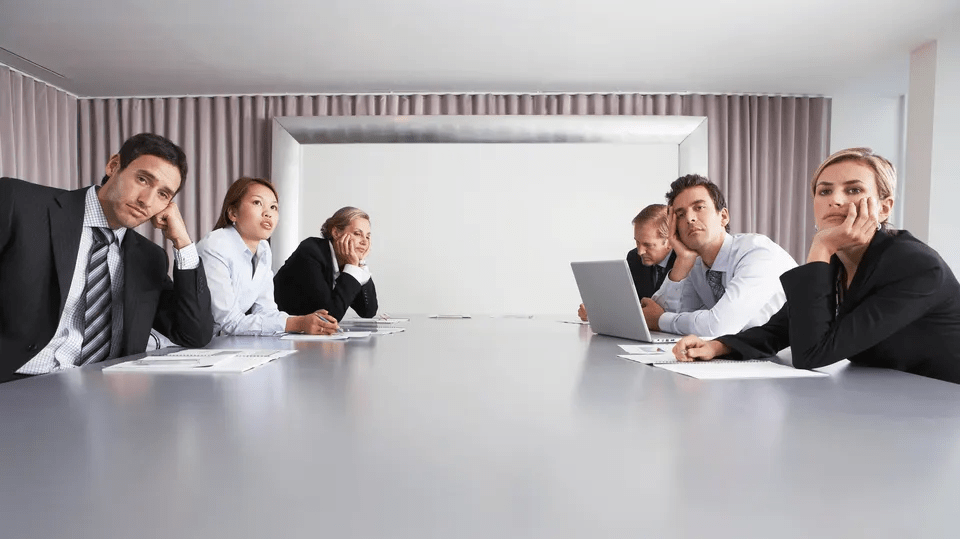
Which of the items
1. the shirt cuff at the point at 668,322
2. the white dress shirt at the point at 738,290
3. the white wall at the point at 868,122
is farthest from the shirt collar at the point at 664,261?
the white wall at the point at 868,122

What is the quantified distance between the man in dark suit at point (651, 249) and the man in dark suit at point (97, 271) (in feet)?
6.78

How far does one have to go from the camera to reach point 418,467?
63 cm

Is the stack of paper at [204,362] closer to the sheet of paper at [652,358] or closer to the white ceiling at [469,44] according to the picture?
the sheet of paper at [652,358]

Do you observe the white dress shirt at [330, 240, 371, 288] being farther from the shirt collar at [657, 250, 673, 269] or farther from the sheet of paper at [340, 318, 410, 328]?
the shirt collar at [657, 250, 673, 269]

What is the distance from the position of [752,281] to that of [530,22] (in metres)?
2.06

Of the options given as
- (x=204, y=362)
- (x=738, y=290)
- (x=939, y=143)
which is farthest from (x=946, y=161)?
(x=204, y=362)

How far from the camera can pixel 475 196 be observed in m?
5.05

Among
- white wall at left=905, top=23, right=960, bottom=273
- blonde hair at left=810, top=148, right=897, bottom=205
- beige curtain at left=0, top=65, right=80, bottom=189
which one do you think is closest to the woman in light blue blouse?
blonde hair at left=810, top=148, right=897, bottom=205

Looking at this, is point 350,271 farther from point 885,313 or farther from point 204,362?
point 885,313

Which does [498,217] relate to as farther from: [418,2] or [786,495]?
[786,495]

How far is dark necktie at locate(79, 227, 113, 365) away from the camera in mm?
1777

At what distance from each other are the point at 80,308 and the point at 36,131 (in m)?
3.76

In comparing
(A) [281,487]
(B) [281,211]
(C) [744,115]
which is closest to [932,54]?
(C) [744,115]

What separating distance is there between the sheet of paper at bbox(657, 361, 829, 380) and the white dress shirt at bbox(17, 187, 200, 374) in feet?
4.39
